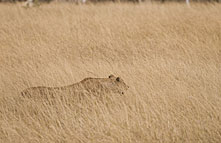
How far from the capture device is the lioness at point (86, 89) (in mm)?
3744

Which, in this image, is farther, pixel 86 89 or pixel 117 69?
pixel 117 69

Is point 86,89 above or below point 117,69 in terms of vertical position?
above

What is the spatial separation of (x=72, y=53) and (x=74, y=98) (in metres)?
2.17

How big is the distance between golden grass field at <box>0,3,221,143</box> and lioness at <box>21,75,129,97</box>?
0.35 ft

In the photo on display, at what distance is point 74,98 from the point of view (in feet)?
12.1

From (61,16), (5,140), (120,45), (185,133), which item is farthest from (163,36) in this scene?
(5,140)

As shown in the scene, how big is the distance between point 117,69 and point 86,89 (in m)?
1.13

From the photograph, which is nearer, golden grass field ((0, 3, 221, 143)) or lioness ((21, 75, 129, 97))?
golden grass field ((0, 3, 221, 143))

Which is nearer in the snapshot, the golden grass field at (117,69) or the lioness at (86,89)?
the golden grass field at (117,69)

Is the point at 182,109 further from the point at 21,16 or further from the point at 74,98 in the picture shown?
the point at 21,16

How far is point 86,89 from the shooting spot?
3814 mm

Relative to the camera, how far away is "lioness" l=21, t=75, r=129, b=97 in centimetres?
374

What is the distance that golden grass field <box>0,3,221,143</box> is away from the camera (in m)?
3.15

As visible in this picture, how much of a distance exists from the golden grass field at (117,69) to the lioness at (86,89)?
107mm
